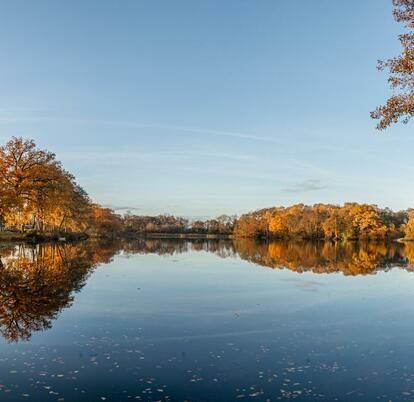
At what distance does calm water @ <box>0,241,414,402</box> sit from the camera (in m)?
8.00

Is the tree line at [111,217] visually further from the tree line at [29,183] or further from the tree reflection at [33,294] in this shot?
the tree reflection at [33,294]

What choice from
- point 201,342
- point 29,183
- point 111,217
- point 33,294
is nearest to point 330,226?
point 111,217

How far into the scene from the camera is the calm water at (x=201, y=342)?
26.2 ft

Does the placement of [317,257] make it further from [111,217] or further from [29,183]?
[111,217]

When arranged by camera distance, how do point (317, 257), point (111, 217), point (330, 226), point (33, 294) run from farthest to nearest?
1. point (111, 217)
2. point (330, 226)
3. point (317, 257)
4. point (33, 294)

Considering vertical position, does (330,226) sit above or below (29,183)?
below

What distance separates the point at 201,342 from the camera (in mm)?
11172

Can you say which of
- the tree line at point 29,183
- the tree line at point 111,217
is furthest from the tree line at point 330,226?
the tree line at point 29,183

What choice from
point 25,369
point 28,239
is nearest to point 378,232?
point 28,239

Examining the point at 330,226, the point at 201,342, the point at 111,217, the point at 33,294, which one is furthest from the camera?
the point at 111,217

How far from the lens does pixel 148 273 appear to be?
88.4 feet

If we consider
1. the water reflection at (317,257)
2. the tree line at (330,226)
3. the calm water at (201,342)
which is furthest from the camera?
the tree line at (330,226)

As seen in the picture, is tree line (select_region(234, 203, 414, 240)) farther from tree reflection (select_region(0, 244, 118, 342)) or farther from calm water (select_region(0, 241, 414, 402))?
calm water (select_region(0, 241, 414, 402))

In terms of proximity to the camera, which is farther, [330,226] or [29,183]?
[330,226]
